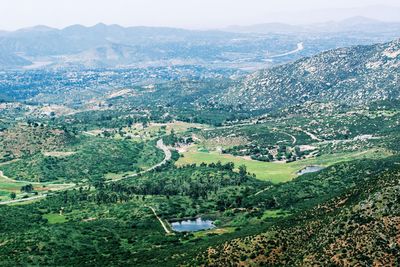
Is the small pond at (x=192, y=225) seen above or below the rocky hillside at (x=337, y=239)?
below

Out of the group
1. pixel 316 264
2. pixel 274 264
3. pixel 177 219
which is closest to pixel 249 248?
pixel 274 264

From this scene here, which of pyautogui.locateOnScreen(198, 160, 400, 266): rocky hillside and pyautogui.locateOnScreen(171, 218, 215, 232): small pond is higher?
pyautogui.locateOnScreen(198, 160, 400, 266): rocky hillside

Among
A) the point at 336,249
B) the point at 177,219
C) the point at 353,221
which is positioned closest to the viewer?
the point at 336,249

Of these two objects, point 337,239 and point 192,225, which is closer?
point 337,239

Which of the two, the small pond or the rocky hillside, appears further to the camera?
the small pond

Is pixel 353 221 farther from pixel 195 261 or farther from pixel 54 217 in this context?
pixel 54 217

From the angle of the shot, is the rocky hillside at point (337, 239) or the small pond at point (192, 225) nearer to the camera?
the rocky hillside at point (337, 239)

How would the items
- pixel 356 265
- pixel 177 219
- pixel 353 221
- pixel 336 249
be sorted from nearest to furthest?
pixel 356 265 < pixel 336 249 < pixel 353 221 < pixel 177 219

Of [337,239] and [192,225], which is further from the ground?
[337,239]
